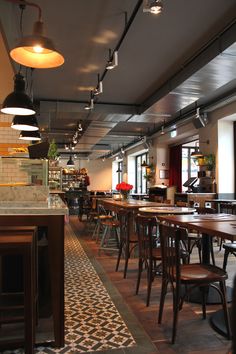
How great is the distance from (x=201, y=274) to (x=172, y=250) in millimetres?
332

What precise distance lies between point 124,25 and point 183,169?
31.2 feet

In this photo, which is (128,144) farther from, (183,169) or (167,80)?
(167,80)

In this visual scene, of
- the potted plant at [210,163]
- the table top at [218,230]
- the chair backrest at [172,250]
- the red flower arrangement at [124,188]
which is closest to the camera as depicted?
the table top at [218,230]

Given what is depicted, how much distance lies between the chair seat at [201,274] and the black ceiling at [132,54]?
305 cm

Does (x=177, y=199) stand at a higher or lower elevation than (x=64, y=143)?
lower

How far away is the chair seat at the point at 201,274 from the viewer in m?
2.50

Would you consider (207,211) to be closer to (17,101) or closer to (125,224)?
(125,224)

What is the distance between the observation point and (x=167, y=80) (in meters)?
6.76

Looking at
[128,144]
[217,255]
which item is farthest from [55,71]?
[128,144]

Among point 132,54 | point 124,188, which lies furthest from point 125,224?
point 132,54

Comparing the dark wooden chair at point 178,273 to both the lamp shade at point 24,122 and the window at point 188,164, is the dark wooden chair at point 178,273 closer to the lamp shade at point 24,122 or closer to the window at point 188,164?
the lamp shade at point 24,122

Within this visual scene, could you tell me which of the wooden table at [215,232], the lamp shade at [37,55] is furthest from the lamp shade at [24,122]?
the wooden table at [215,232]

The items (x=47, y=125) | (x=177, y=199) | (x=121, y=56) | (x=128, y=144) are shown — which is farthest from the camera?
(x=128, y=144)

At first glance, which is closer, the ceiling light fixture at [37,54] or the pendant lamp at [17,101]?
the ceiling light fixture at [37,54]
